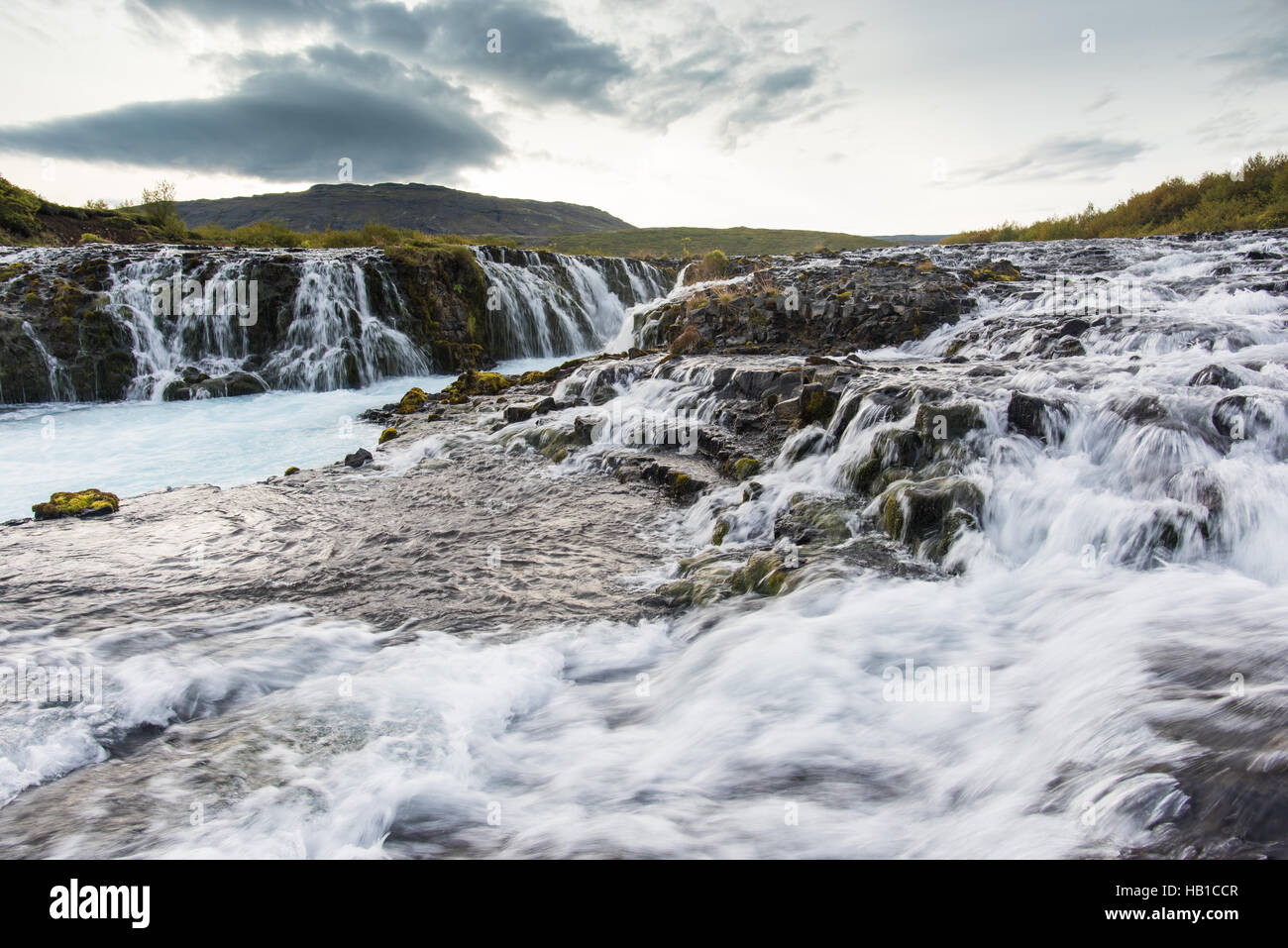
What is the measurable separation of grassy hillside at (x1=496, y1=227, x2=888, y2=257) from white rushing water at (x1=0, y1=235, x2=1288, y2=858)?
6848 cm

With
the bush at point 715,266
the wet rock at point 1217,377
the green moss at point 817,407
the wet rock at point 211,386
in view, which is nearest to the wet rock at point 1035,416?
the wet rock at point 1217,377

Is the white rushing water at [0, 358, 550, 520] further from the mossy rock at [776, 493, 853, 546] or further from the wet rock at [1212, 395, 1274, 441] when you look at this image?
the wet rock at [1212, 395, 1274, 441]

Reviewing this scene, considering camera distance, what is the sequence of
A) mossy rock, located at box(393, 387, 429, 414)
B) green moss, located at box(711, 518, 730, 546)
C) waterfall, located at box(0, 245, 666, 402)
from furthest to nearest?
waterfall, located at box(0, 245, 666, 402), mossy rock, located at box(393, 387, 429, 414), green moss, located at box(711, 518, 730, 546)

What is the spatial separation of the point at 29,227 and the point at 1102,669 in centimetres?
4050

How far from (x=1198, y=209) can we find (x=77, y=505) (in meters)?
46.0

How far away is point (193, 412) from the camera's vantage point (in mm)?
17844

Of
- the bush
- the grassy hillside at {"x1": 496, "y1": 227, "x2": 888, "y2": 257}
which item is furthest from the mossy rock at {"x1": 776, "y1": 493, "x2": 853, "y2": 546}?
the grassy hillside at {"x1": 496, "y1": 227, "x2": 888, "y2": 257}

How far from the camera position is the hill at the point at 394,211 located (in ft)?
372

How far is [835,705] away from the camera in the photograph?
441 centimetres

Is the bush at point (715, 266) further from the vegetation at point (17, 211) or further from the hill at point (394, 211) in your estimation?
the hill at point (394, 211)

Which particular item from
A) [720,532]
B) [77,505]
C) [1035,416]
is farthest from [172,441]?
[1035,416]

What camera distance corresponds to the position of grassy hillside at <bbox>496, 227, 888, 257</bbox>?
73625 millimetres

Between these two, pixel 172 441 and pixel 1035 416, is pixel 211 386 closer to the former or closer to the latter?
pixel 172 441
